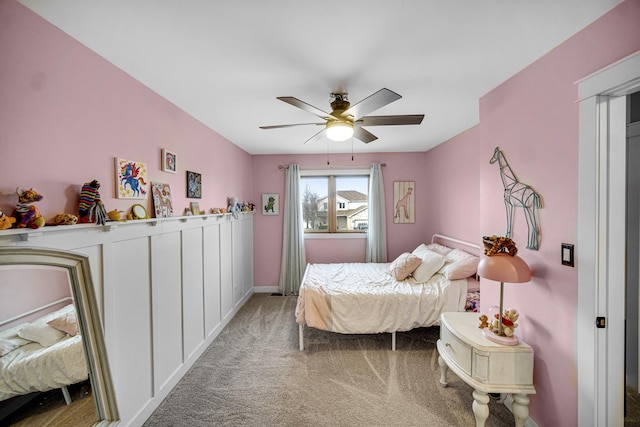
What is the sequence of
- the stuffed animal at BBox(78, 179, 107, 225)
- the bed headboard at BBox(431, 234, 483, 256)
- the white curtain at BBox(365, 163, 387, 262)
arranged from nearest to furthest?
the stuffed animal at BBox(78, 179, 107, 225), the bed headboard at BBox(431, 234, 483, 256), the white curtain at BBox(365, 163, 387, 262)

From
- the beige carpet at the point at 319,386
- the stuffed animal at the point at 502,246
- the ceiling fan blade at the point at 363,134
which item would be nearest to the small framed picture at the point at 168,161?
the ceiling fan blade at the point at 363,134

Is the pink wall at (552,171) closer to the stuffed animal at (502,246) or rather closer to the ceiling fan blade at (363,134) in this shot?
the stuffed animal at (502,246)

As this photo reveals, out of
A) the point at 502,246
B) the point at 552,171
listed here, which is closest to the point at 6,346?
the point at 502,246

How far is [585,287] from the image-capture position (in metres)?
1.42

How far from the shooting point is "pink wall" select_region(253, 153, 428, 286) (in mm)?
4758

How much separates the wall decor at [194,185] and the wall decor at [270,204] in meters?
1.93

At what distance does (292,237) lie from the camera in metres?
4.69

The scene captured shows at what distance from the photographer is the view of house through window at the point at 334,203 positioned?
194 inches

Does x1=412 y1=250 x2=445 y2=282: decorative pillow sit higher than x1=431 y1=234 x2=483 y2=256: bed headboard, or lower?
lower

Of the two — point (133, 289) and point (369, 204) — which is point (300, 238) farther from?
point (133, 289)

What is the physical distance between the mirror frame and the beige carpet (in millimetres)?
536

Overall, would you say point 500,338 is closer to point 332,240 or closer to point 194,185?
point 194,185

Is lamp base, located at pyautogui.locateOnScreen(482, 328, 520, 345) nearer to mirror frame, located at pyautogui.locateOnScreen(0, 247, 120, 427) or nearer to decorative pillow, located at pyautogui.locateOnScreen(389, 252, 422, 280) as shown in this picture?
decorative pillow, located at pyautogui.locateOnScreen(389, 252, 422, 280)

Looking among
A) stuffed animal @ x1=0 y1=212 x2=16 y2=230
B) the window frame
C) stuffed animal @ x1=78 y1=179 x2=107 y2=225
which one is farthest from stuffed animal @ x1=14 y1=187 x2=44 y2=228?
the window frame
